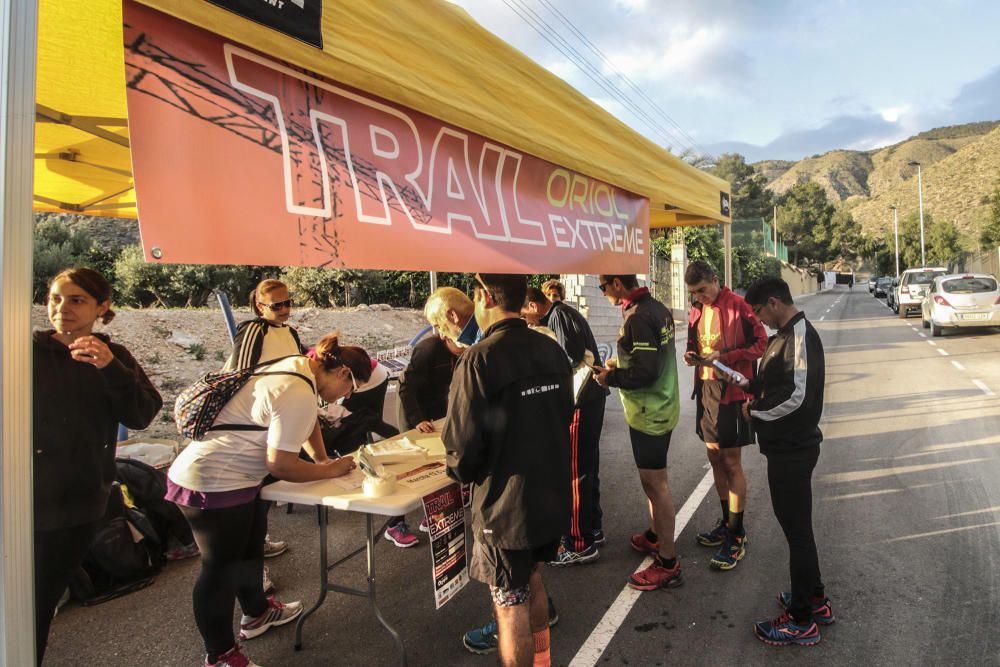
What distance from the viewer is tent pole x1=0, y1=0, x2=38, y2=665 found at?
122 centimetres

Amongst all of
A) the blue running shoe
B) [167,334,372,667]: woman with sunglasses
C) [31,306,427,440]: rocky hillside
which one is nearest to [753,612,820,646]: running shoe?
the blue running shoe

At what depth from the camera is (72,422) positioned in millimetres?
2293

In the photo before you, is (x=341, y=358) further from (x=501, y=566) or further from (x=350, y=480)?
(x=501, y=566)

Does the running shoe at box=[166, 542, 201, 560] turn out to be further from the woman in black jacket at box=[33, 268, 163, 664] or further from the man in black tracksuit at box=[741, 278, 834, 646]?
the man in black tracksuit at box=[741, 278, 834, 646]

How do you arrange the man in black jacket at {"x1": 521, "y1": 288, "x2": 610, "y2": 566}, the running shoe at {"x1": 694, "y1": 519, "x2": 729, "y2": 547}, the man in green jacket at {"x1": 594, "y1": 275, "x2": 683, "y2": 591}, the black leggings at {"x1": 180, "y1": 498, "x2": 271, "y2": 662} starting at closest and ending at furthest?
the black leggings at {"x1": 180, "y1": 498, "x2": 271, "y2": 662} < the man in green jacket at {"x1": 594, "y1": 275, "x2": 683, "y2": 591} < the man in black jacket at {"x1": 521, "y1": 288, "x2": 610, "y2": 566} < the running shoe at {"x1": 694, "y1": 519, "x2": 729, "y2": 547}

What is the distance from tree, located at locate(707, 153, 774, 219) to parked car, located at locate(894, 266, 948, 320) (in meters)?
37.3

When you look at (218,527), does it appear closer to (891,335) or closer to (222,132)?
(222,132)

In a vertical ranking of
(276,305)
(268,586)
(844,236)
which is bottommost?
(268,586)

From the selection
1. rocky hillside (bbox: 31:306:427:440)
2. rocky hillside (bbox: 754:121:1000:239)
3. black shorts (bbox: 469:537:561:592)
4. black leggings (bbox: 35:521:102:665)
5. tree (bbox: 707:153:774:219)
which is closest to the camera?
black leggings (bbox: 35:521:102:665)

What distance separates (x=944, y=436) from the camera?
6.57 meters

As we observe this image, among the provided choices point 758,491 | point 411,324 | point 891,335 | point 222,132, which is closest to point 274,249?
point 222,132

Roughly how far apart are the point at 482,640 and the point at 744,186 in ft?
211

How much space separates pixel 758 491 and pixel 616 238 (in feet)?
9.66

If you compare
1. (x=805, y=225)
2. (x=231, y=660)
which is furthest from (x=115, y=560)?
(x=805, y=225)
